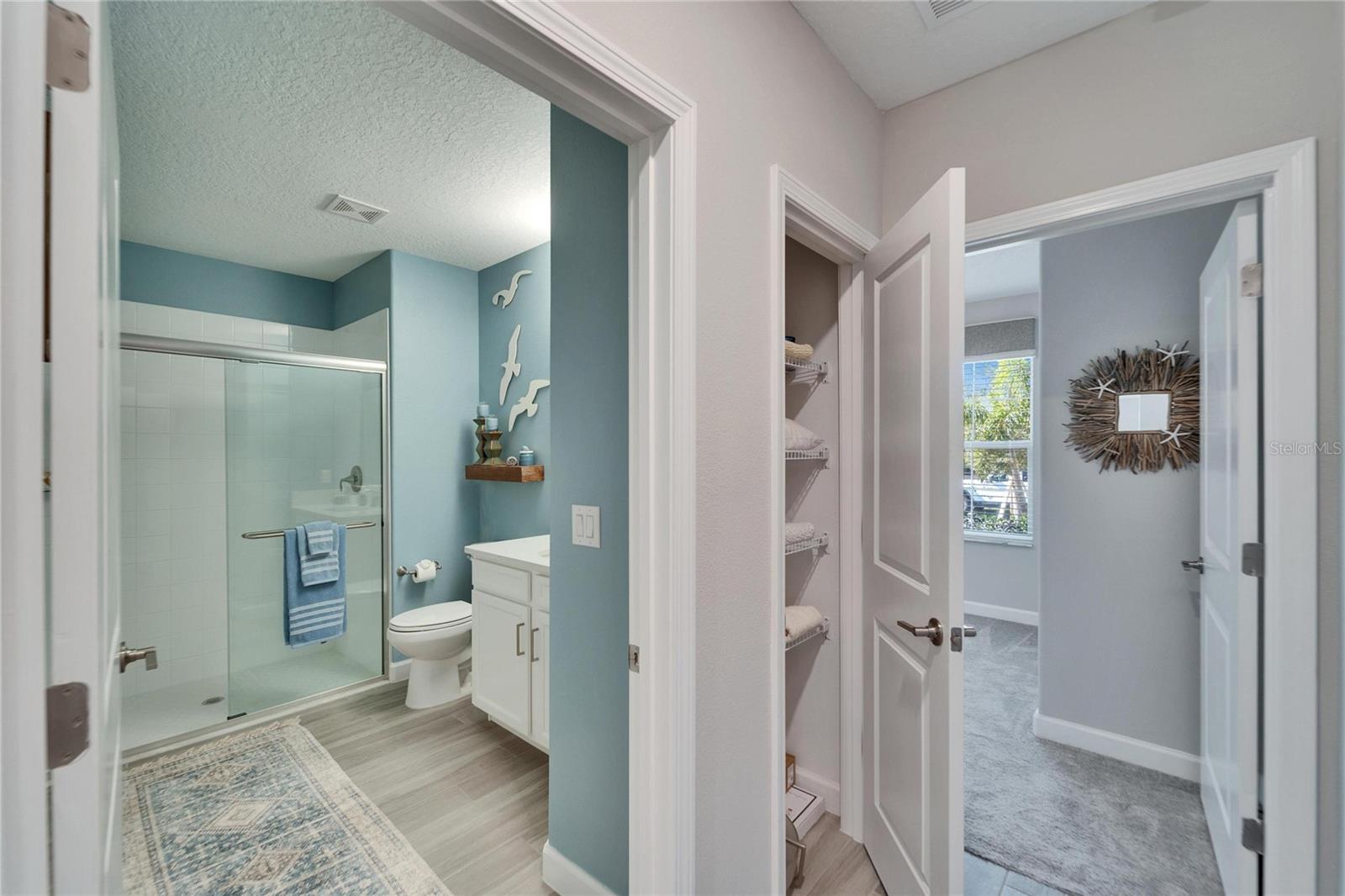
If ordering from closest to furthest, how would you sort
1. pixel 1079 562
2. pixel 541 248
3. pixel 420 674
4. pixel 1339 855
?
pixel 1339 855 < pixel 1079 562 < pixel 420 674 < pixel 541 248

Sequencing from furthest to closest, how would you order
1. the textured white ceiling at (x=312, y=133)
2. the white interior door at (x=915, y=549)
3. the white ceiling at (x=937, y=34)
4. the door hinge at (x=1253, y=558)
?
the textured white ceiling at (x=312, y=133) → the white ceiling at (x=937, y=34) → the door hinge at (x=1253, y=558) → the white interior door at (x=915, y=549)

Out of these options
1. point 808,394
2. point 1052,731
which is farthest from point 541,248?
point 1052,731

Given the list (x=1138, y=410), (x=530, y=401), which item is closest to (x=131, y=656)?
(x=530, y=401)

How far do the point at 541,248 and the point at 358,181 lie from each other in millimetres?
974

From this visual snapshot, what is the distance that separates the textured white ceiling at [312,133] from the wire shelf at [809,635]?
81.2 inches

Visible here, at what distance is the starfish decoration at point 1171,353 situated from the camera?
2.34 meters

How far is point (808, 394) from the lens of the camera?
6.74 feet

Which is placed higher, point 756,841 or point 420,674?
point 756,841

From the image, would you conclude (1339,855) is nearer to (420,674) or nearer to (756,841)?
(756,841)

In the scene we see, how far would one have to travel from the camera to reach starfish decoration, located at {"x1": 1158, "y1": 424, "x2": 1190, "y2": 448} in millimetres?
2297

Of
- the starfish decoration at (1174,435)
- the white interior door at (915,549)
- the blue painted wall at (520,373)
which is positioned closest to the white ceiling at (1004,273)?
the starfish decoration at (1174,435)

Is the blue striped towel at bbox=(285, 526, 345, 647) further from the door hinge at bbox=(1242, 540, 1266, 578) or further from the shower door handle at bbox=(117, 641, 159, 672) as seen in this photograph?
the door hinge at bbox=(1242, 540, 1266, 578)

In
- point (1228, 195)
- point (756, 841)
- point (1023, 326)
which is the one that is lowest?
point (756, 841)

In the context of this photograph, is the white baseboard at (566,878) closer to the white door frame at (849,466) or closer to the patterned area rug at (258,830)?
the patterned area rug at (258,830)
